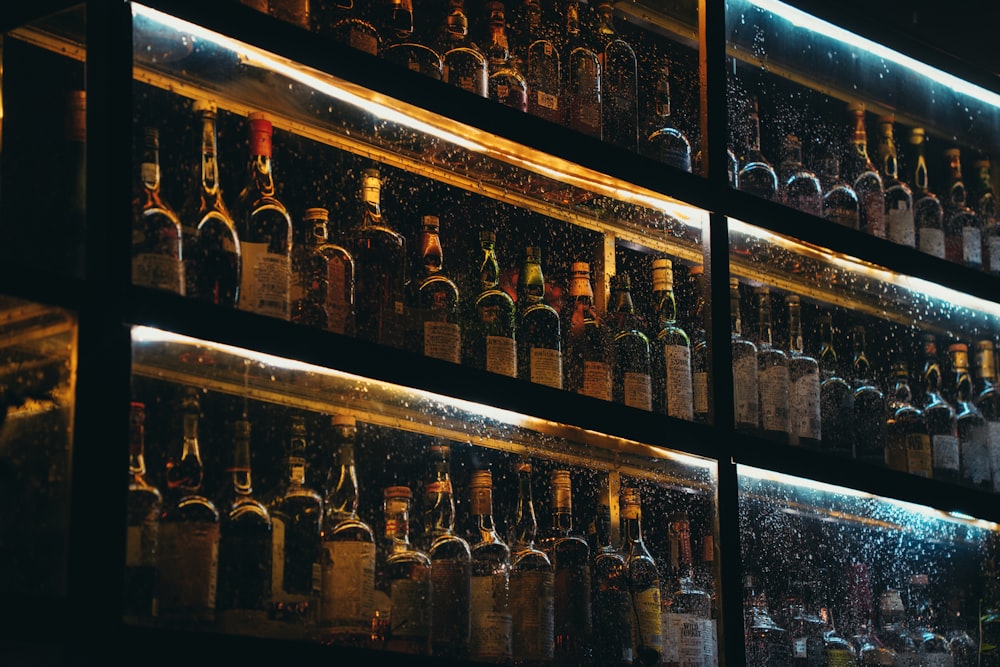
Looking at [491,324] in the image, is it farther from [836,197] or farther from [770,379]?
[836,197]

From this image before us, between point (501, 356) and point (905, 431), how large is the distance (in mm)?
898

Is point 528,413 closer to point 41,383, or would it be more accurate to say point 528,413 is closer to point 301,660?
point 301,660

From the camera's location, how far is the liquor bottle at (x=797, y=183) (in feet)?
8.25

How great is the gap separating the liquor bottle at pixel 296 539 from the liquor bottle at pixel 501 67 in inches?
24.4

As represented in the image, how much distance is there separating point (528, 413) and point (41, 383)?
2.15 ft

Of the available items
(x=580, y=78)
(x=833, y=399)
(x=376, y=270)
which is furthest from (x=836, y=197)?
(x=376, y=270)

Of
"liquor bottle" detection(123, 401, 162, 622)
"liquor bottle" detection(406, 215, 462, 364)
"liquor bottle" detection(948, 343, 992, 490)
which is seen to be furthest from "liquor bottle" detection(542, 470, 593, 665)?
"liquor bottle" detection(948, 343, 992, 490)

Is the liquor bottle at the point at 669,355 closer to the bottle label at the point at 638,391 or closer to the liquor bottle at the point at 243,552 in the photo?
the bottle label at the point at 638,391

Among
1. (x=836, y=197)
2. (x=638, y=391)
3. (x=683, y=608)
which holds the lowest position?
(x=683, y=608)

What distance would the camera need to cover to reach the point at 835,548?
2385mm

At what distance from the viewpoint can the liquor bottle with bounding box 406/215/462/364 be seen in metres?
1.94

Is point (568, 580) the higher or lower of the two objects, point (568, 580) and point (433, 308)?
the lower

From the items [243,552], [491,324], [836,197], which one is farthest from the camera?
[836,197]

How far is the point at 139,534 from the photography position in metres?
1.56
